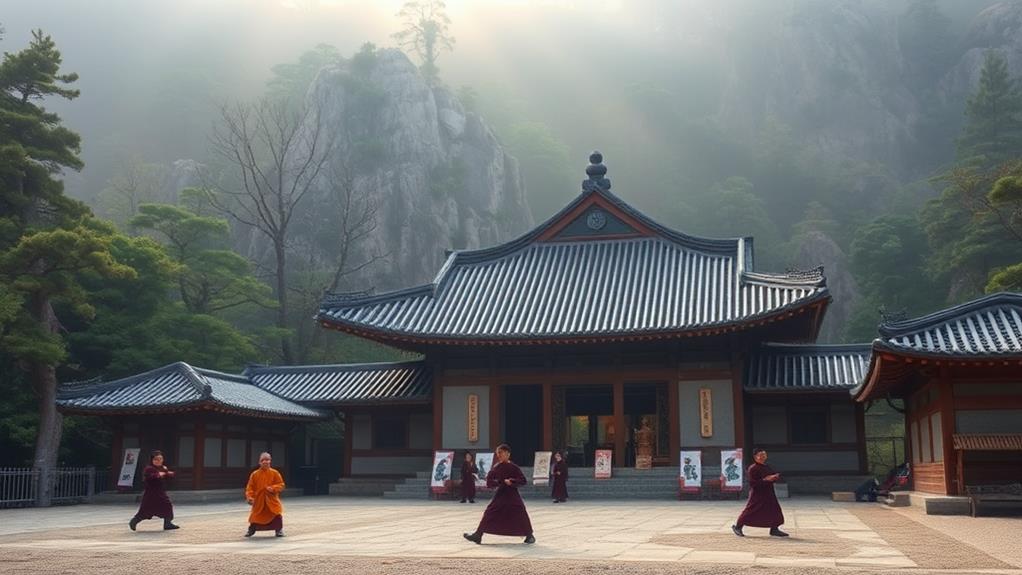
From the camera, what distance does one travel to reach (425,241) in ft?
197

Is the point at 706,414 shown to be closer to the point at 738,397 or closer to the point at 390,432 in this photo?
the point at 738,397

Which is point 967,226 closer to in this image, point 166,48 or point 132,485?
point 132,485

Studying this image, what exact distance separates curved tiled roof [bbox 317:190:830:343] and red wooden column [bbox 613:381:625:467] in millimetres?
1992

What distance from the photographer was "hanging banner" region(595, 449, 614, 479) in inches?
950

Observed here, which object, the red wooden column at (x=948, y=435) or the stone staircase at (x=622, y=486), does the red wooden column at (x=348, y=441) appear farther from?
the red wooden column at (x=948, y=435)

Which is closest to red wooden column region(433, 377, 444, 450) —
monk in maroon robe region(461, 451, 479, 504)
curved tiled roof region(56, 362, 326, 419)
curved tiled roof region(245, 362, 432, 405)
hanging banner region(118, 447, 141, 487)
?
curved tiled roof region(245, 362, 432, 405)

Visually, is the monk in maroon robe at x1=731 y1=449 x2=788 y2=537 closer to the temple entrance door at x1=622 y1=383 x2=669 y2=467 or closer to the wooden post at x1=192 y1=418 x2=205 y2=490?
the temple entrance door at x1=622 y1=383 x2=669 y2=467

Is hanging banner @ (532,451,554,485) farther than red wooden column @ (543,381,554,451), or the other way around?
red wooden column @ (543,381,554,451)

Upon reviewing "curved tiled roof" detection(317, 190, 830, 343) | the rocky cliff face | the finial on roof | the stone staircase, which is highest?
the rocky cliff face

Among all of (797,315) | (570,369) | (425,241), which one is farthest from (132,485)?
(425,241)

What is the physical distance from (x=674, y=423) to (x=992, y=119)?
43.6 metres

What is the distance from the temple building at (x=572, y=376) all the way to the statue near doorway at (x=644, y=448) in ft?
1.24

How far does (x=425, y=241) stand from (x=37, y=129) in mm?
36393

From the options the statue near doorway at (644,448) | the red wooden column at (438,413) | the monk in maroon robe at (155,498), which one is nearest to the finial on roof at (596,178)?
the statue near doorway at (644,448)
